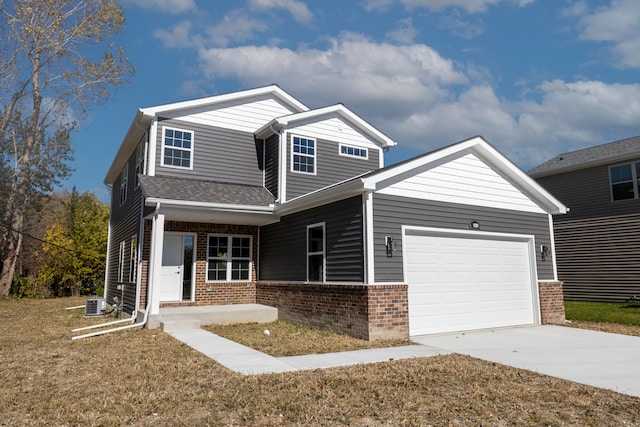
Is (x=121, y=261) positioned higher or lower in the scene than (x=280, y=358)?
higher

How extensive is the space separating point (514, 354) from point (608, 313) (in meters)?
7.36

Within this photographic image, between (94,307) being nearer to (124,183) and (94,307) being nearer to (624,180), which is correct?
(124,183)

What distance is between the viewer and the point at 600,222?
16.5 metres

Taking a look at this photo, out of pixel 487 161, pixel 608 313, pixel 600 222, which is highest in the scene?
pixel 487 161

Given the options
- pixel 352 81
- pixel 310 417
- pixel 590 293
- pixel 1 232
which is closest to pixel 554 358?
pixel 310 417

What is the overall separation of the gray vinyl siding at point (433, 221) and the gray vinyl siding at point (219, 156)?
19.8 ft

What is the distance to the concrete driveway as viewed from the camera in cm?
564

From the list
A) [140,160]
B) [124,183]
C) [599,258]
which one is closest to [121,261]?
[124,183]

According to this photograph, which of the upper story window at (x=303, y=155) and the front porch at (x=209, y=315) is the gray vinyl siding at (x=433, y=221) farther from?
the upper story window at (x=303, y=155)

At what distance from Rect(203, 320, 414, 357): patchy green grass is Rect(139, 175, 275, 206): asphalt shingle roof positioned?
3272 mm

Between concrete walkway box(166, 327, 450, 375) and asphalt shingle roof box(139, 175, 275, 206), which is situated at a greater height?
asphalt shingle roof box(139, 175, 275, 206)

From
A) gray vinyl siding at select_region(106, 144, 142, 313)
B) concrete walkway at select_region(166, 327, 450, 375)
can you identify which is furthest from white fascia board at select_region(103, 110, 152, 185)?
concrete walkway at select_region(166, 327, 450, 375)

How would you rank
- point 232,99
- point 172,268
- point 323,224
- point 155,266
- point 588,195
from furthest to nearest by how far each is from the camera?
point 588,195
point 232,99
point 172,268
point 155,266
point 323,224

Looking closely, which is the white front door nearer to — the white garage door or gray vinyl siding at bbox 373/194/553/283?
gray vinyl siding at bbox 373/194/553/283
